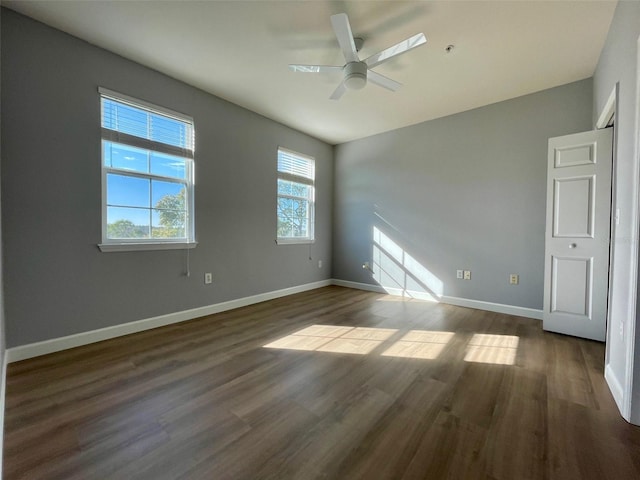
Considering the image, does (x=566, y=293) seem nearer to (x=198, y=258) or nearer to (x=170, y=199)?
(x=198, y=258)

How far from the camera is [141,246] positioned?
2799mm

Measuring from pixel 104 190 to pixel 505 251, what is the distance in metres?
4.67

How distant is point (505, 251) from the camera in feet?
11.6

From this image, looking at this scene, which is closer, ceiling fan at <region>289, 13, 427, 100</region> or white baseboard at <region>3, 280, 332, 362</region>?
ceiling fan at <region>289, 13, 427, 100</region>

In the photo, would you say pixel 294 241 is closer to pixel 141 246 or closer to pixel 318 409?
pixel 141 246

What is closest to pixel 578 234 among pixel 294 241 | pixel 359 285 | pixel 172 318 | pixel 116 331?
pixel 359 285

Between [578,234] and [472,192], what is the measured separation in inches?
52.7

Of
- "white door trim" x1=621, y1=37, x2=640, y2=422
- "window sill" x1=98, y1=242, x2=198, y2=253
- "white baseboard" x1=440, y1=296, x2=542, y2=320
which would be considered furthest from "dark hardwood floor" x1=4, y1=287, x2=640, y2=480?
"window sill" x1=98, y1=242, x2=198, y2=253

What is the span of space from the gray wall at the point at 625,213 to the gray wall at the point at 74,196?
3684 mm

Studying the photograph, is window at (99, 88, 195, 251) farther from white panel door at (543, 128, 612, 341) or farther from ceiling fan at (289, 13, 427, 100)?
white panel door at (543, 128, 612, 341)

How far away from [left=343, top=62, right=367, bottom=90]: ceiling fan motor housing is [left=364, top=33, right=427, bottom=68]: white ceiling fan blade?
0.07 m

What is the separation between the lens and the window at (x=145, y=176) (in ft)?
8.58

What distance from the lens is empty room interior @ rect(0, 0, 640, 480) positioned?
1413 mm

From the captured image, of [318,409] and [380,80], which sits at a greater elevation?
[380,80]
